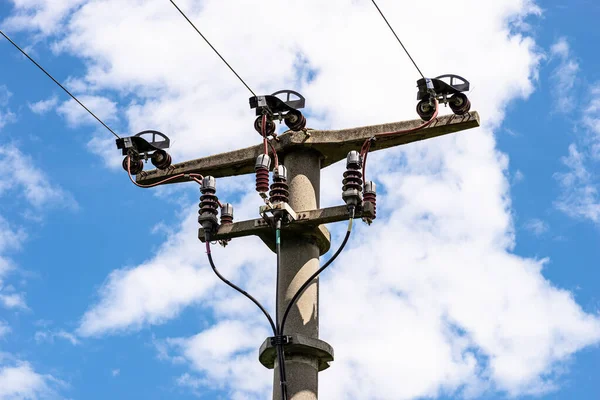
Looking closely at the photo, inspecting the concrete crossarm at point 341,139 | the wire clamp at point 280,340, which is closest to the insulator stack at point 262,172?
the concrete crossarm at point 341,139

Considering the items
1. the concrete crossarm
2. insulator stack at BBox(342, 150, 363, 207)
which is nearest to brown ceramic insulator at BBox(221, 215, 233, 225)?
the concrete crossarm

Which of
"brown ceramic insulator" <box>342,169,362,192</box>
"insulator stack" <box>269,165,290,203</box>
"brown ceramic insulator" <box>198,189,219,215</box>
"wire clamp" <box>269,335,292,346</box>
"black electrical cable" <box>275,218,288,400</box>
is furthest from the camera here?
"brown ceramic insulator" <box>198,189,219,215</box>

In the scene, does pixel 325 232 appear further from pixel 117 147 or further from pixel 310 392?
pixel 117 147

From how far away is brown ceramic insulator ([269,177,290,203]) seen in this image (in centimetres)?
1097

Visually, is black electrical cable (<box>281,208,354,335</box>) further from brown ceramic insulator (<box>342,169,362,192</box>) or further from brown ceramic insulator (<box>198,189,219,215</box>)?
brown ceramic insulator (<box>198,189,219,215</box>)

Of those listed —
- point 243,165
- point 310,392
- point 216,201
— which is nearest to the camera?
point 310,392

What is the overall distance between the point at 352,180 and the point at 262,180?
94cm

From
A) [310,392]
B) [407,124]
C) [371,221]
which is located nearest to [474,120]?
[407,124]

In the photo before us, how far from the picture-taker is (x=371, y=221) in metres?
10.8

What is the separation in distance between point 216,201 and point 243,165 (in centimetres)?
111

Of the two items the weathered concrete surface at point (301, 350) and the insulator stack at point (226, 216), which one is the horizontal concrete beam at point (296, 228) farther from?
the weathered concrete surface at point (301, 350)

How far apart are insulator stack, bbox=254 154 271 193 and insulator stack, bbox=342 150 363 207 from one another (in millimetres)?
812

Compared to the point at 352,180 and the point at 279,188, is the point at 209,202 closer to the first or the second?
the point at 279,188

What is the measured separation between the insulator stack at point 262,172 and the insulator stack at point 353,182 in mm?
812
